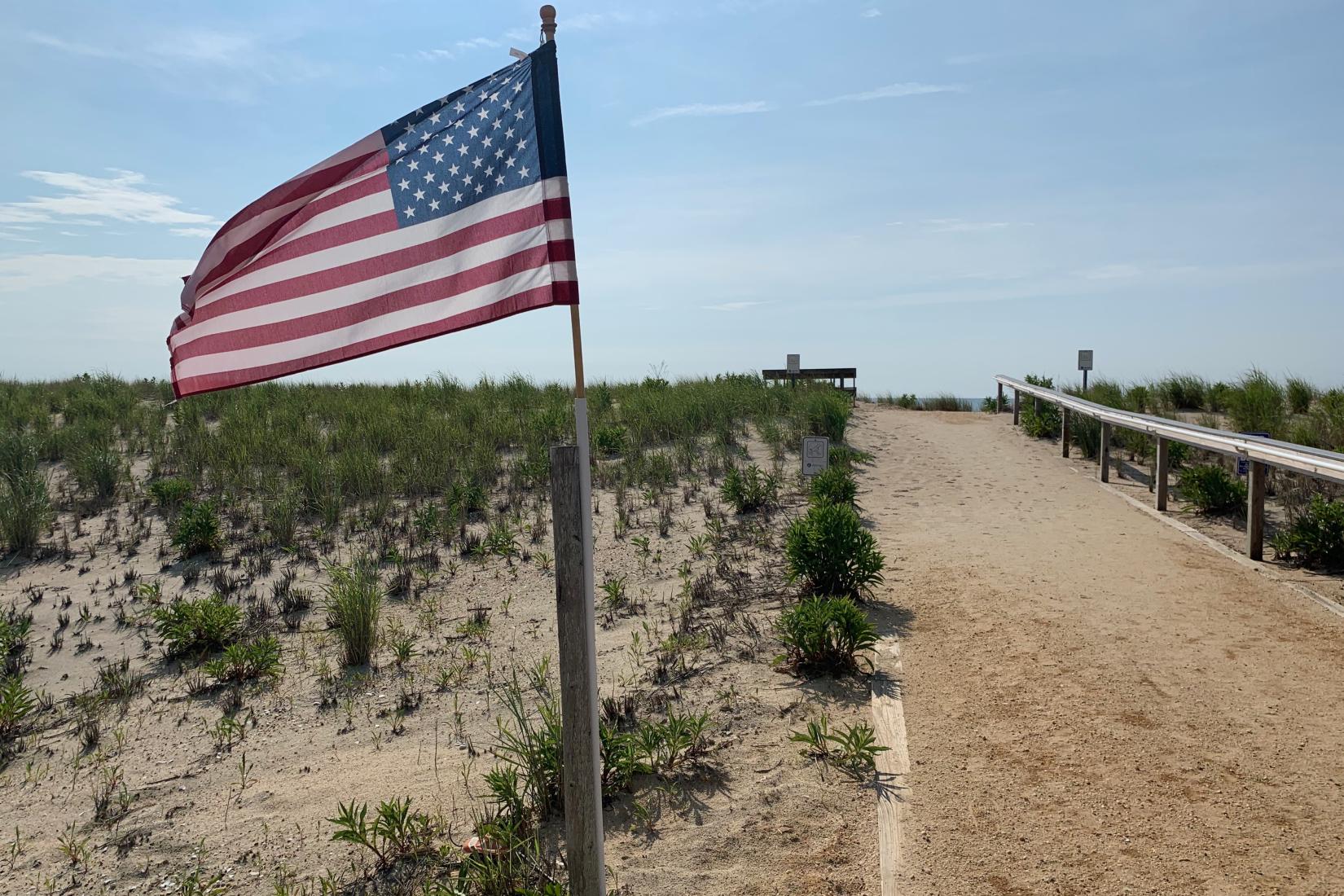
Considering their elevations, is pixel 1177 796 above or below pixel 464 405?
below

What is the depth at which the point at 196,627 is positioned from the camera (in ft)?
24.0

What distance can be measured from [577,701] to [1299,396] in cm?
1736

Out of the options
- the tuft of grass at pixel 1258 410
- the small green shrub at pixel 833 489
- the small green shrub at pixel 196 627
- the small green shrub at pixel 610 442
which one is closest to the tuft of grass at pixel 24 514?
the small green shrub at pixel 196 627

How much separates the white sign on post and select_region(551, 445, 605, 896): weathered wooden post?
5.69m

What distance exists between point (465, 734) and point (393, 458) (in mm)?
7330

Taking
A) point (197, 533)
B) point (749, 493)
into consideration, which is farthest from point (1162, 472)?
point (197, 533)

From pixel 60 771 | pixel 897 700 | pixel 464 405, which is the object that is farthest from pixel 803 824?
pixel 464 405

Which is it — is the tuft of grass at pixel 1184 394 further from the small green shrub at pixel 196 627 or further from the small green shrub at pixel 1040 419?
the small green shrub at pixel 196 627

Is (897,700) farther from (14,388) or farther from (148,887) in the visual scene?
(14,388)

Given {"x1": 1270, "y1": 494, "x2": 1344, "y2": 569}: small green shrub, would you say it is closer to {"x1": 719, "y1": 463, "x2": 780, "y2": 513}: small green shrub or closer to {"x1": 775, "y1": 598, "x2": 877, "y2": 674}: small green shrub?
{"x1": 775, "y1": 598, "x2": 877, "y2": 674}: small green shrub

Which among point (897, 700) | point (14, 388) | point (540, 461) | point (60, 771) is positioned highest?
point (14, 388)

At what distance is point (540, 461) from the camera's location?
11727 millimetres

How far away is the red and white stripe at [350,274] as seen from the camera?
3.47 meters

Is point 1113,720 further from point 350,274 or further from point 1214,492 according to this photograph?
point 1214,492
